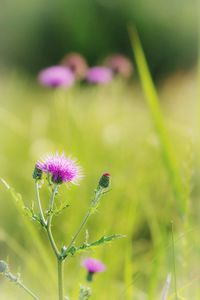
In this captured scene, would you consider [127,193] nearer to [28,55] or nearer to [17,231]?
[17,231]

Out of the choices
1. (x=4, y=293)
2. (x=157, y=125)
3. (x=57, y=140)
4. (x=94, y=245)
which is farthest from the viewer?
(x=57, y=140)

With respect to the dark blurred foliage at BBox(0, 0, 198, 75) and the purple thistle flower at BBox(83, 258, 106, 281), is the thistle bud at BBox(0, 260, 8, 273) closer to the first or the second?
the purple thistle flower at BBox(83, 258, 106, 281)

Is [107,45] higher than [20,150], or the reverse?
[107,45]

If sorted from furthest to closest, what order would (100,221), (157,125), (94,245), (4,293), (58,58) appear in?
(58,58)
(100,221)
(4,293)
(157,125)
(94,245)

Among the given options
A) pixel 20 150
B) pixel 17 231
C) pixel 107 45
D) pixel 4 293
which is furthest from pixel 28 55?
pixel 4 293

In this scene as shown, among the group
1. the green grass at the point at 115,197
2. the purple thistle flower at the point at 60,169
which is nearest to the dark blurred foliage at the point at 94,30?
the green grass at the point at 115,197

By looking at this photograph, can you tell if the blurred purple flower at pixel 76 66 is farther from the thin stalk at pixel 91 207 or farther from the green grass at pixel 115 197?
the thin stalk at pixel 91 207

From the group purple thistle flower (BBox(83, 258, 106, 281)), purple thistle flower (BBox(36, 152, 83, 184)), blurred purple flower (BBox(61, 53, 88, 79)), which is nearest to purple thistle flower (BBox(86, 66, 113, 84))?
blurred purple flower (BBox(61, 53, 88, 79))
